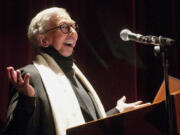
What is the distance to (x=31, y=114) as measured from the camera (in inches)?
48.6

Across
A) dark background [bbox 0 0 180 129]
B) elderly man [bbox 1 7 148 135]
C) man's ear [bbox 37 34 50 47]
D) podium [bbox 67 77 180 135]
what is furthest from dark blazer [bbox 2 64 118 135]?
dark background [bbox 0 0 180 129]

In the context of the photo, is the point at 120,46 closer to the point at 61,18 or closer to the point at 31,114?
the point at 61,18

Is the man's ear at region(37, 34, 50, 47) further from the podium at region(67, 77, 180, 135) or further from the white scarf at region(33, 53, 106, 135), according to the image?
the podium at region(67, 77, 180, 135)

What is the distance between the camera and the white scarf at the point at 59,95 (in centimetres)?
137

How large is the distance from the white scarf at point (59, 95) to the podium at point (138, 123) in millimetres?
472

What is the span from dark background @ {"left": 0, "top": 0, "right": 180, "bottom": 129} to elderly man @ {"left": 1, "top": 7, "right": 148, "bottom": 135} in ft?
1.72

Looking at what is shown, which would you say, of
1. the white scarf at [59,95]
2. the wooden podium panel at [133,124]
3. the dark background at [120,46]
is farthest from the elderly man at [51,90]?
the dark background at [120,46]

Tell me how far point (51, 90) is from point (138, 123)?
2.14 feet

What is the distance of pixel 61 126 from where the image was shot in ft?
4.43

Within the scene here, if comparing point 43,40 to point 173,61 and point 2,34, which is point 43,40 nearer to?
point 2,34

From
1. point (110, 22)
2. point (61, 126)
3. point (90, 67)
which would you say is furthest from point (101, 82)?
point (61, 126)

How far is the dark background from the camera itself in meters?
2.29

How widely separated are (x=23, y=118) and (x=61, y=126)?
0.67 feet

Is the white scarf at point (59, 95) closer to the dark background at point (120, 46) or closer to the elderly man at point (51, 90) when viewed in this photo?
the elderly man at point (51, 90)
